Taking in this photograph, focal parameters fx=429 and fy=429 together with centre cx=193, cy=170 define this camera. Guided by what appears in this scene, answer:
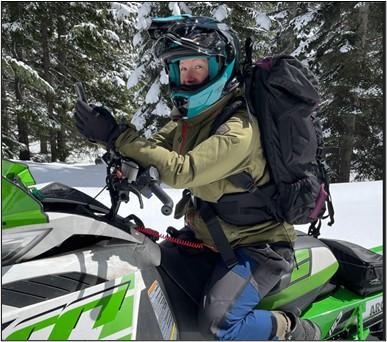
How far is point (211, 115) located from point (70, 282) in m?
1.18

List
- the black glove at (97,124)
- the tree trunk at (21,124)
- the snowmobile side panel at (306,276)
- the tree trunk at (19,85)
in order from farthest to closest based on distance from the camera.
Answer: the tree trunk at (21,124) → the tree trunk at (19,85) → the snowmobile side panel at (306,276) → the black glove at (97,124)

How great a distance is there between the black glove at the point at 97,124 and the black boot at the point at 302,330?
1415 mm

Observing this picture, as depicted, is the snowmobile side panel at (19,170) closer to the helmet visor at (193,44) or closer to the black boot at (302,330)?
the helmet visor at (193,44)

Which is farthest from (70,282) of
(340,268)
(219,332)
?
(340,268)

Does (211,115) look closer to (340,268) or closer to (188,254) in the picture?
(188,254)

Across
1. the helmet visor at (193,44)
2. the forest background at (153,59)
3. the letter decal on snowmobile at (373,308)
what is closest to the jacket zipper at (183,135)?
the helmet visor at (193,44)

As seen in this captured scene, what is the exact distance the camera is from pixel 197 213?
2533 mm

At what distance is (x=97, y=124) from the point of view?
1955mm

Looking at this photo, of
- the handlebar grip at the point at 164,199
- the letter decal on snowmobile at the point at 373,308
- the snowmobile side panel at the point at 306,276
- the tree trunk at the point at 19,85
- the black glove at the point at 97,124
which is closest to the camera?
the handlebar grip at the point at 164,199

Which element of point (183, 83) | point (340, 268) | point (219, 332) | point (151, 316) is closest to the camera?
point (151, 316)

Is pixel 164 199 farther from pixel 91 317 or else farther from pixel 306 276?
pixel 306 276

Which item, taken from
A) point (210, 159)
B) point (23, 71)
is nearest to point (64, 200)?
point (210, 159)

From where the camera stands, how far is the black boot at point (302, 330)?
2398 mm

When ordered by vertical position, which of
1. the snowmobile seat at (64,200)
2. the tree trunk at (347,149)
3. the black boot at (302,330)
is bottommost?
the tree trunk at (347,149)
